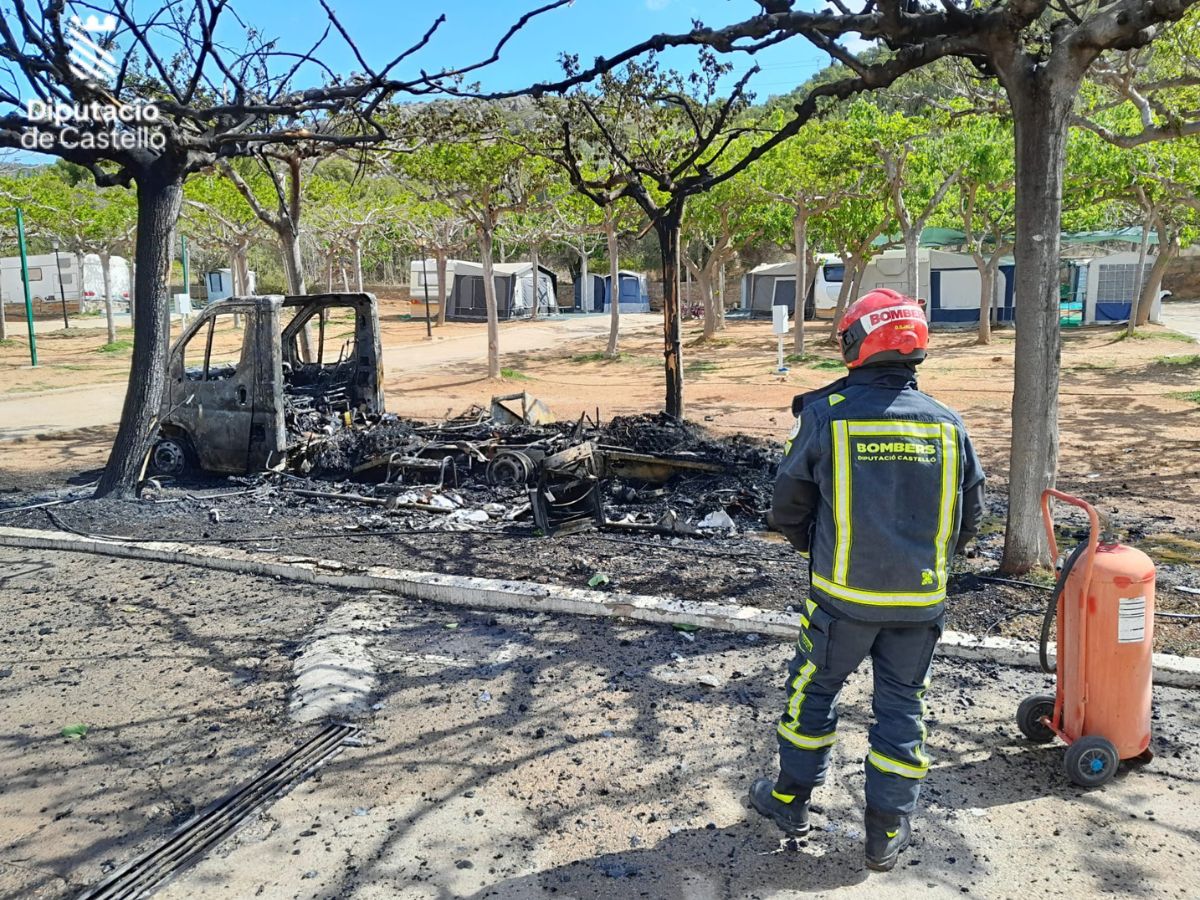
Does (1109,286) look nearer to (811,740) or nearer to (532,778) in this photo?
(811,740)

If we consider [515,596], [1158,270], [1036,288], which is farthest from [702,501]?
[1158,270]

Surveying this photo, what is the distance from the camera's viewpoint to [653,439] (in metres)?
8.89

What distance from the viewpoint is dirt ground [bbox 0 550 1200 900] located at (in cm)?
300

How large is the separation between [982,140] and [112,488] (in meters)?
18.9

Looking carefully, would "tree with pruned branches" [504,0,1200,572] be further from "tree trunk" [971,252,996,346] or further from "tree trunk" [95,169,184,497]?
"tree trunk" [971,252,996,346]

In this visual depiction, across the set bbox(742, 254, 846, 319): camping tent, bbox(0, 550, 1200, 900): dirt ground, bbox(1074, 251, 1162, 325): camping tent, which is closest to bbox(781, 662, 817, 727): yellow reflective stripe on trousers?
bbox(0, 550, 1200, 900): dirt ground

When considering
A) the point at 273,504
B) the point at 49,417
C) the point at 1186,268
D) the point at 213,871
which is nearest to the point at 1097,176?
the point at 273,504

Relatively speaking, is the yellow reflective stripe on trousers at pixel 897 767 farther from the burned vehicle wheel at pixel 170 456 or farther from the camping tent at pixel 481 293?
the camping tent at pixel 481 293

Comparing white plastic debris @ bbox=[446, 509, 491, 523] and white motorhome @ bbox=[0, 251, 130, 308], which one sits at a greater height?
white motorhome @ bbox=[0, 251, 130, 308]

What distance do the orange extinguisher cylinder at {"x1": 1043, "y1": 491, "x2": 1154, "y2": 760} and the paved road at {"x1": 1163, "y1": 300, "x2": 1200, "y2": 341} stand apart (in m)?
26.1

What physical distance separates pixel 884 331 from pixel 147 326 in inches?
289

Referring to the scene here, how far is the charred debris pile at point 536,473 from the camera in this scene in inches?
284

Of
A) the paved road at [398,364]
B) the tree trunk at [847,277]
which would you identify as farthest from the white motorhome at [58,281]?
the tree trunk at [847,277]

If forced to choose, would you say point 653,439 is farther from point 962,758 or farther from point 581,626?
point 962,758
